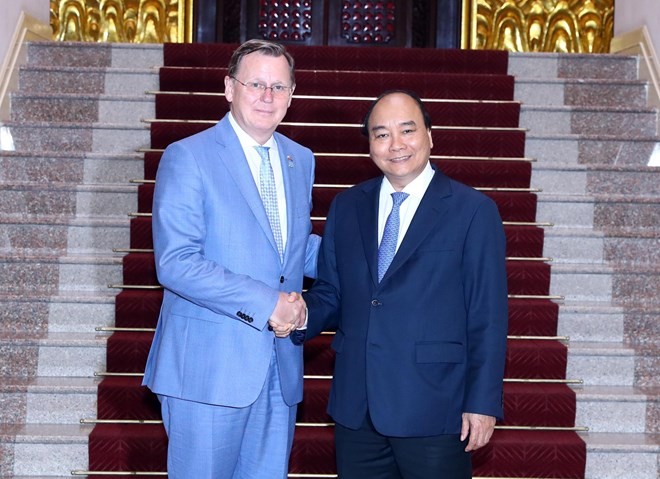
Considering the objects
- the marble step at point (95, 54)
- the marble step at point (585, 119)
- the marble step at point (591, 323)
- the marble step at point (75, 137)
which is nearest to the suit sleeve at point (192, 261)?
the marble step at point (591, 323)

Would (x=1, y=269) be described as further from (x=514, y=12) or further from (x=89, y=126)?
(x=514, y=12)

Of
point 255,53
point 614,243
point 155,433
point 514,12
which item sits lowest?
point 155,433

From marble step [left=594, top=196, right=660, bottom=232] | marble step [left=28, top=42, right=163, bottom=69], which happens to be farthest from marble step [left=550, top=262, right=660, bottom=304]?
marble step [left=28, top=42, right=163, bottom=69]

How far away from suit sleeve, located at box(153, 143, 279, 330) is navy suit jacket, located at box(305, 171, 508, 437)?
0.28 metres

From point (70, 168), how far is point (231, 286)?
270 centimetres

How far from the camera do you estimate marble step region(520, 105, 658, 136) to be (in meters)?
4.93

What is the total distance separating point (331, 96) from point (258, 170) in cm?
277

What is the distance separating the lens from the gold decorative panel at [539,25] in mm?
6344

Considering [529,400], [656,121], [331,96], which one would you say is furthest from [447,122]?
[529,400]

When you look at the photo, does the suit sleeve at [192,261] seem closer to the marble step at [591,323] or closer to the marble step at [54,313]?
the marble step at [54,313]

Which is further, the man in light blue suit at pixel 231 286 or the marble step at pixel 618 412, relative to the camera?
the marble step at pixel 618 412

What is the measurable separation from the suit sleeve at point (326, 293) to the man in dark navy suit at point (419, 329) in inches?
3.4

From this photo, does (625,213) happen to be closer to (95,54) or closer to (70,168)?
(70,168)

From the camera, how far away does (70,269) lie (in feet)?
13.3
